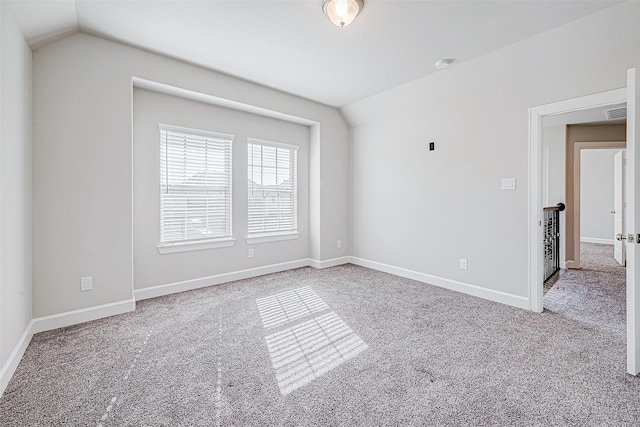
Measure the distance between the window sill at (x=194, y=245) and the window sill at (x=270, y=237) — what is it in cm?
29

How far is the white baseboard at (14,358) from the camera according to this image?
1.79 m

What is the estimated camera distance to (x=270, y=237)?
4.55 m

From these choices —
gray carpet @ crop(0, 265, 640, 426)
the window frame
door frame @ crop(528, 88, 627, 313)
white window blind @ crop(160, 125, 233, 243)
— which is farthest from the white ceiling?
gray carpet @ crop(0, 265, 640, 426)

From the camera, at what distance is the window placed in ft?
11.7

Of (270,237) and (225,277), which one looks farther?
(270,237)

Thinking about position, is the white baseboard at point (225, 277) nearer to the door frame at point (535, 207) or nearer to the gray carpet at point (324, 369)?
the gray carpet at point (324, 369)

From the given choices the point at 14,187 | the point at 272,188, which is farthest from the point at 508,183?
the point at 14,187

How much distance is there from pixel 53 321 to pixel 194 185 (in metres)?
1.96

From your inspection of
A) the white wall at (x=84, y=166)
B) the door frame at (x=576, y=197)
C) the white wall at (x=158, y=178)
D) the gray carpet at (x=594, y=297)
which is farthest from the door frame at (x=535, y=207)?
the white wall at (x=84, y=166)

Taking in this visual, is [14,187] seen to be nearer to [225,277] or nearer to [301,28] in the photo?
[225,277]

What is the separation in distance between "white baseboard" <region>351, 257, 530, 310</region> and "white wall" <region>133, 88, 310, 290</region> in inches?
57.7

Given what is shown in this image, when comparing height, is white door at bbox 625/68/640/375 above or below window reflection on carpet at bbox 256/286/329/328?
above

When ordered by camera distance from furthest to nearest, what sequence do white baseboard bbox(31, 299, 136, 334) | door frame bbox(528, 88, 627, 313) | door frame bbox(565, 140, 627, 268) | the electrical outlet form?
1. door frame bbox(565, 140, 627, 268)
2. door frame bbox(528, 88, 627, 313)
3. the electrical outlet
4. white baseboard bbox(31, 299, 136, 334)

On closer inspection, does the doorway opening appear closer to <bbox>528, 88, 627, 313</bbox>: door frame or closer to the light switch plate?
<bbox>528, 88, 627, 313</bbox>: door frame
